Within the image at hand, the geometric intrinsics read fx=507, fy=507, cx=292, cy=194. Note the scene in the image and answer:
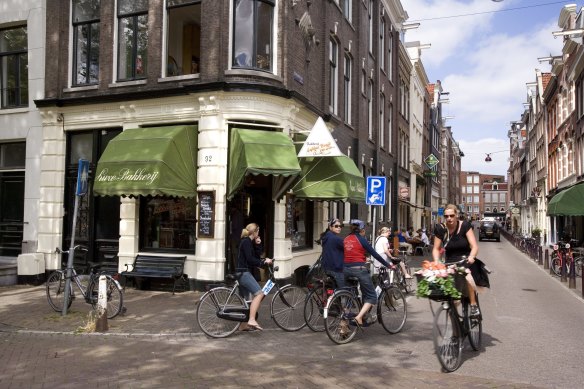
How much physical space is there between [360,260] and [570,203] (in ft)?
51.9

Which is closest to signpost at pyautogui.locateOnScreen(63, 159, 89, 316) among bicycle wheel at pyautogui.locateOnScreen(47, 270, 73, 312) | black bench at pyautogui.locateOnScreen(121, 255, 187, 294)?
bicycle wheel at pyautogui.locateOnScreen(47, 270, 73, 312)

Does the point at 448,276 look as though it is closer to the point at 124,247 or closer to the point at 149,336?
the point at 149,336

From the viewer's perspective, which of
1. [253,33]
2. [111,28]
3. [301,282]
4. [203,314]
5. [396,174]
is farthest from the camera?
[396,174]

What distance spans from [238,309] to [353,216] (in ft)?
43.0

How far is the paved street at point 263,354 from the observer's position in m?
5.72

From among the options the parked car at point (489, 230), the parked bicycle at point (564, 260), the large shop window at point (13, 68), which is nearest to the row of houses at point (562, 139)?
the parked bicycle at point (564, 260)

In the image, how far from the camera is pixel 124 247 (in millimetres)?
12859

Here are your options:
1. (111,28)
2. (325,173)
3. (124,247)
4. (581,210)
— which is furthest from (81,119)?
(581,210)

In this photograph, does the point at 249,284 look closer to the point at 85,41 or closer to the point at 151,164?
the point at 151,164

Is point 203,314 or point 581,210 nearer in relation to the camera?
point 203,314

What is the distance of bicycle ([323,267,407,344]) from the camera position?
7395 millimetres

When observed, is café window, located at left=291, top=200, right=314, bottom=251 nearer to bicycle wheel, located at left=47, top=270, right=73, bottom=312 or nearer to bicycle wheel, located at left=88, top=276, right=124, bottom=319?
bicycle wheel, located at left=88, top=276, right=124, bottom=319

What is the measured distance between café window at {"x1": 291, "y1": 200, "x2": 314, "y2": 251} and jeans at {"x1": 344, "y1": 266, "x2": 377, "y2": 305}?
20.7 feet

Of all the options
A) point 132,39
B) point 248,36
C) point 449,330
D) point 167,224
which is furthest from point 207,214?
point 449,330
